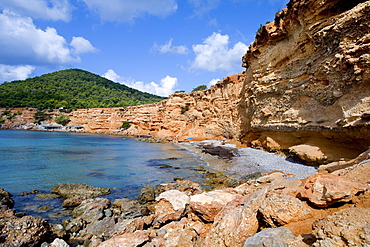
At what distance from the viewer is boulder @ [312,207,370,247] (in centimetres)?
231

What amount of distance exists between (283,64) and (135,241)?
1670cm

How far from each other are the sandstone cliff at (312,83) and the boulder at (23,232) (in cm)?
1269

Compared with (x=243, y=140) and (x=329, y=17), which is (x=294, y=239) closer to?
(x=329, y=17)

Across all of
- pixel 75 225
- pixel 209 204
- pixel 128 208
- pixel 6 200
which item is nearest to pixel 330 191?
pixel 209 204

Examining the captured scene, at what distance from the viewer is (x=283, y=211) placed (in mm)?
3684

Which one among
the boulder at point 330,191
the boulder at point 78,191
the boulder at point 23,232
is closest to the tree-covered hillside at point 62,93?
the boulder at point 78,191

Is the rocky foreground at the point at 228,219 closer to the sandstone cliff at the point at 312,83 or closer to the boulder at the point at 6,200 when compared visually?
the boulder at the point at 6,200

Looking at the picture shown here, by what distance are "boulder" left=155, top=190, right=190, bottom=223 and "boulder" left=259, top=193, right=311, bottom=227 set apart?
3377 millimetres

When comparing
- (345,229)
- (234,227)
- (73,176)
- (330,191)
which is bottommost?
(73,176)

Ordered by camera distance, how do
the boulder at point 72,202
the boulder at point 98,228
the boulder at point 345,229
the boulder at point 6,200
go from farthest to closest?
the boulder at point 72,202, the boulder at point 6,200, the boulder at point 98,228, the boulder at point 345,229

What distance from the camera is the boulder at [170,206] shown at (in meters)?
6.48

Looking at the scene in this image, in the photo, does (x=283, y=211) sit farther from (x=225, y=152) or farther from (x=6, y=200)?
(x=225, y=152)

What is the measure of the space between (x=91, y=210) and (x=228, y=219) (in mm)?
5834

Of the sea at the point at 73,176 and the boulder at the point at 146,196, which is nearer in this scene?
the sea at the point at 73,176
